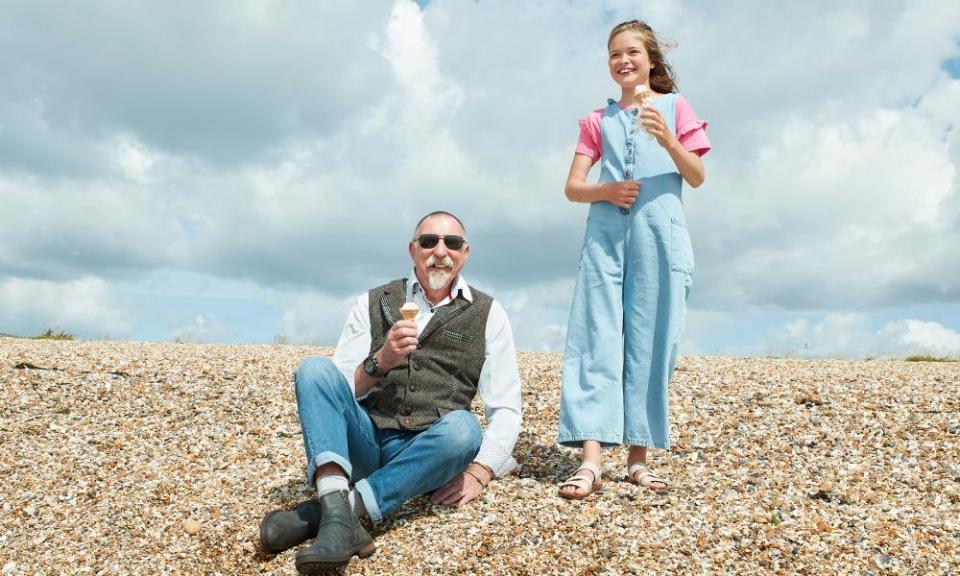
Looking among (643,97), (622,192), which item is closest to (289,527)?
(622,192)

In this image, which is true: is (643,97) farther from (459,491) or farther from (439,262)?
(459,491)

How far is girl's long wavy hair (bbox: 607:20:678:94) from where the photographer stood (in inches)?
201

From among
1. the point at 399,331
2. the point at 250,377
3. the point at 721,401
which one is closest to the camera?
the point at 399,331

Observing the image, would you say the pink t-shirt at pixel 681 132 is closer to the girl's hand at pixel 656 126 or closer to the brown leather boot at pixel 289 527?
the girl's hand at pixel 656 126

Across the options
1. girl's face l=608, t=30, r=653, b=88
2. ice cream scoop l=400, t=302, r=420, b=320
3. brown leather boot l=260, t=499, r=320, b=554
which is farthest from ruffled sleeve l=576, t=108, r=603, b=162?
brown leather boot l=260, t=499, r=320, b=554

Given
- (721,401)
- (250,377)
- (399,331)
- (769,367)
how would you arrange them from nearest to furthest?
1. (399,331)
2. (721,401)
3. (250,377)
4. (769,367)

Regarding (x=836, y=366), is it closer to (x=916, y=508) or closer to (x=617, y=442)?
(x=916, y=508)

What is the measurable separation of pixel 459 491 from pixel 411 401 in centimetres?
63

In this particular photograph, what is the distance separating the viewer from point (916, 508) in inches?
200

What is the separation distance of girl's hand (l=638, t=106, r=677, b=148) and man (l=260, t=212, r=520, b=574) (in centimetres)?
121

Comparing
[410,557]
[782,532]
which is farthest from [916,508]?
[410,557]

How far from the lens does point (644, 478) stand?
16.9 feet

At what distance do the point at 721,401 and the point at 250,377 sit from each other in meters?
4.20

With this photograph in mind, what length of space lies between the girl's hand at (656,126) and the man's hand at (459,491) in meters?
2.19
